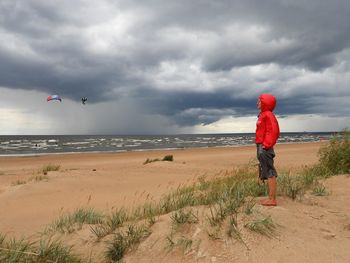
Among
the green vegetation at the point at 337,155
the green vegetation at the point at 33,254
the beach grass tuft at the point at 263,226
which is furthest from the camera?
the green vegetation at the point at 337,155

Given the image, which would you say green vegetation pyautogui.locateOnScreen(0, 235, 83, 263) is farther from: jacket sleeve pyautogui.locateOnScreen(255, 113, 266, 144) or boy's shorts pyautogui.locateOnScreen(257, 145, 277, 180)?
jacket sleeve pyautogui.locateOnScreen(255, 113, 266, 144)

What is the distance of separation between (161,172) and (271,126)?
12151 millimetres

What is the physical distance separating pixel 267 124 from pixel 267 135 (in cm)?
18

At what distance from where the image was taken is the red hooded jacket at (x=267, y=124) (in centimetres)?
647

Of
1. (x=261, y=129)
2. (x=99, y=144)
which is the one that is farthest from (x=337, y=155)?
(x=99, y=144)

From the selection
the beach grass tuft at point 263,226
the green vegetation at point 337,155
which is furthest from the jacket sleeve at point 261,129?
the green vegetation at point 337,155

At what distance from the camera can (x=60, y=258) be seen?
5.04m

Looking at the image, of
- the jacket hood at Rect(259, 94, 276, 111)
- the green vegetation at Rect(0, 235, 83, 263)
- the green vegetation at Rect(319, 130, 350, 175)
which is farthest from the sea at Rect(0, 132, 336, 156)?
the green vegetation at Rect(0, 235, 83, 263)

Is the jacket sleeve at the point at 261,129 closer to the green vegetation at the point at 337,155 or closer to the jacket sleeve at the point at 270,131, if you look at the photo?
the jacket sleeve at the point at 270,131

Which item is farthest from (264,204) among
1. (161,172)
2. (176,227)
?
(161,172)

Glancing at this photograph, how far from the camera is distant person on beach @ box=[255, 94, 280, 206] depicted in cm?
645

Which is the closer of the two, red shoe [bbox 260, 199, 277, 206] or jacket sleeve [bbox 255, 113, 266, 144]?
red shoe [bbox 260, 199, 277, 206]

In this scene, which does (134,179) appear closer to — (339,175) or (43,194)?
(43,194)

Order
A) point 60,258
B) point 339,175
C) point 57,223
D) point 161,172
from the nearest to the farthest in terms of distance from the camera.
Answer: point 60,258 < point 57,223 < point 339,175 < point 161,172
